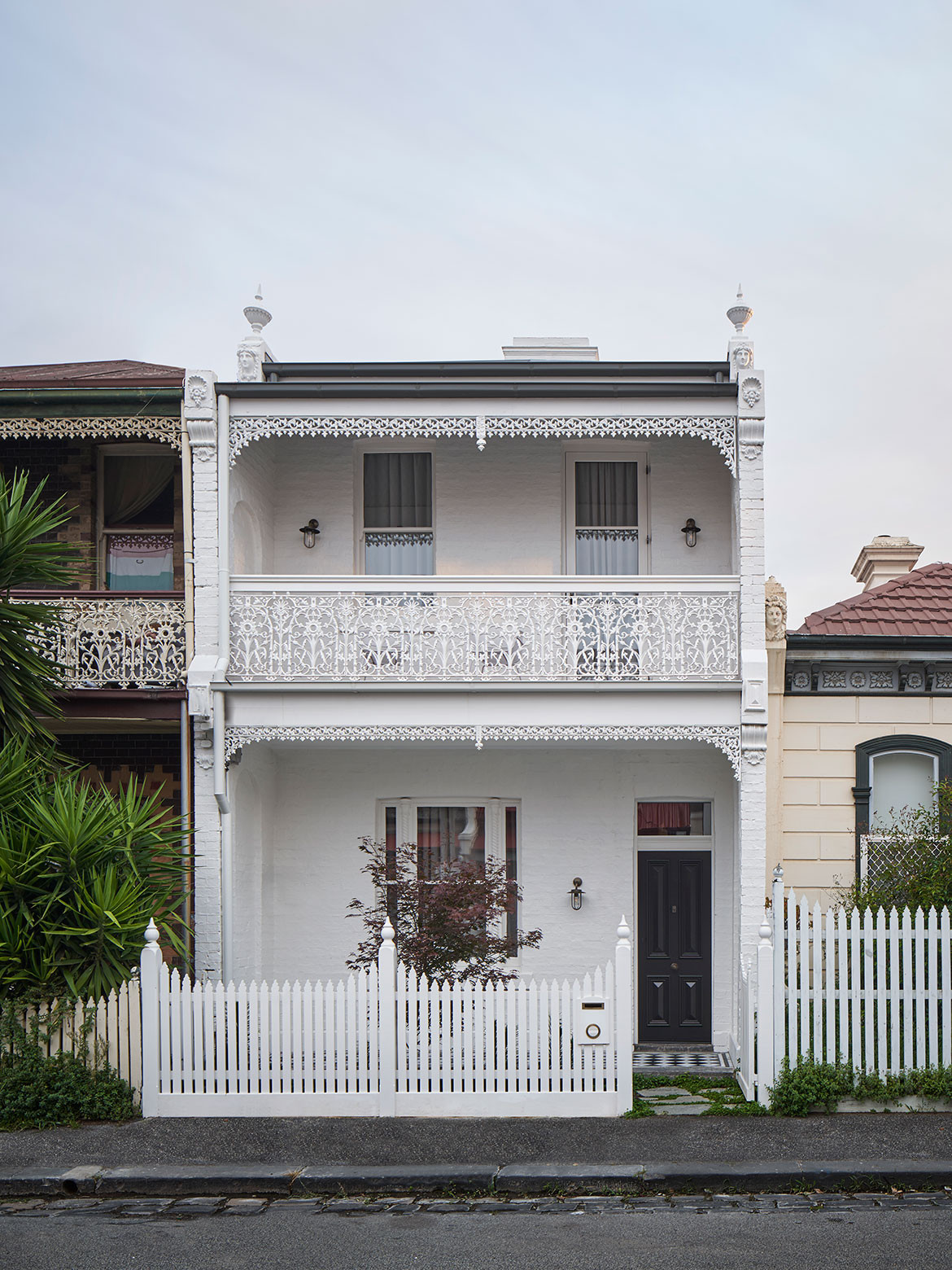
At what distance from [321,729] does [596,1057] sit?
13.0 feet

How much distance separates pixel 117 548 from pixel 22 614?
2.53 m

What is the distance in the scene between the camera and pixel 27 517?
9.93 metres

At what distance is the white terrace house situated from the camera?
1070 cm

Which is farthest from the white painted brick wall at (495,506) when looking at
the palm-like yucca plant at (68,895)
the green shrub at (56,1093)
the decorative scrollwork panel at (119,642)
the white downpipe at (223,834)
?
the green shrub at (56,1093)

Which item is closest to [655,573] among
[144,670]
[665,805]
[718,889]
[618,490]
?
[618,490]

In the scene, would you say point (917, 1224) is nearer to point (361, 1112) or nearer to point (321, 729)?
point (361, 1112)

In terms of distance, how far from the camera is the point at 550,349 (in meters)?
13.5

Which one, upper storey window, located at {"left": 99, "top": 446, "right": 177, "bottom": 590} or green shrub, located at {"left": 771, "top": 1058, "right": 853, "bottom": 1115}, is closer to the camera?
green shrub, located at {"left": 771, "top": 1058, "right": 853, "bottom": 1115}

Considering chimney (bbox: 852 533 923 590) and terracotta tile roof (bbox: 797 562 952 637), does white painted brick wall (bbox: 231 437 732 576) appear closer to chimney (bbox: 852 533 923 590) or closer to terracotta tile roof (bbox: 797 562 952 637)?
terracotta tile roof (bbox: 797 562 952 637)

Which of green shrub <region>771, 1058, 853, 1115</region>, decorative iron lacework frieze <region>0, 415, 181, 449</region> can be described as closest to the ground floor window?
green shrub <region>771, 1058, 853, 1115</region>

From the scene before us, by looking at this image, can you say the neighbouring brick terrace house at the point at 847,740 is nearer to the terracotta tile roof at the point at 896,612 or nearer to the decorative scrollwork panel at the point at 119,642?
the terracotta tile roof at the point at 896,612

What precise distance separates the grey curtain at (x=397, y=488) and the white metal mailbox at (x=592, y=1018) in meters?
5.89

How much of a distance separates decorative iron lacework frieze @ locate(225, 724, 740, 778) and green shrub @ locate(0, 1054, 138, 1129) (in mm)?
3100

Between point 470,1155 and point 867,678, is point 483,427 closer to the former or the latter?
point 867,678
